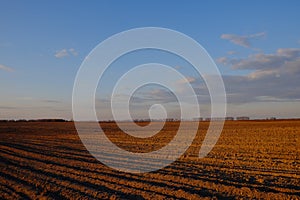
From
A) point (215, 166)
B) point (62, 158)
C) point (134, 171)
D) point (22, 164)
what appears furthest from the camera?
point (62, 158)

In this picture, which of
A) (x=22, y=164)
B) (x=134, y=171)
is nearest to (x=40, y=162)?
(x=22, y=164)

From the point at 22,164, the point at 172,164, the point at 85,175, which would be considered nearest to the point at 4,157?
the point at 22,164

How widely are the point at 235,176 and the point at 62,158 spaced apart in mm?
7252

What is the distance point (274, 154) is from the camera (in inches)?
582

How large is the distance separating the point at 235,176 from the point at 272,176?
101 cm

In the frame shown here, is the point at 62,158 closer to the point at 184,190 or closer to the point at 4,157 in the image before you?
the point at 4,157

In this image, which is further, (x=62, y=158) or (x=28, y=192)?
(x=62, y=158)

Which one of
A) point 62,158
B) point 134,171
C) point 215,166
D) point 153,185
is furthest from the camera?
point 62,158

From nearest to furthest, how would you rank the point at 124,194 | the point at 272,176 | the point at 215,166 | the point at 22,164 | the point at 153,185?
the point at 124,194 → the point at 153,185 → the point at 272,176 → the point at 215,166 → the point at 22,164

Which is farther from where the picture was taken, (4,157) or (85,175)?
(4,157)

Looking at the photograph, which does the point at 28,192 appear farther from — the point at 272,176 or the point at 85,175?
the point at 272,176

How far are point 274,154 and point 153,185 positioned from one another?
789cm

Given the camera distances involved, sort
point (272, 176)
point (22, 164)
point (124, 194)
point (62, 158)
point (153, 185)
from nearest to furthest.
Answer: point (124, 194), point (153, 185), point (272, 176), point (22, 164), point (62, 158)

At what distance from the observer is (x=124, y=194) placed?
793 centimetres
